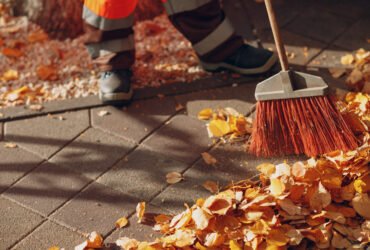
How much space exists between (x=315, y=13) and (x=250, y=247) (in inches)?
78.5

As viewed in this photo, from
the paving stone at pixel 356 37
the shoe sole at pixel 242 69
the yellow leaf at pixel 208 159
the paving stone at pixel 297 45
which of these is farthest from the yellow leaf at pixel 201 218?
A: the paving stone at pixel 356 37

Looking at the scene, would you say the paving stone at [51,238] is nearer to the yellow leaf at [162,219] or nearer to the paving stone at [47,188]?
the paving stone at [47,188]

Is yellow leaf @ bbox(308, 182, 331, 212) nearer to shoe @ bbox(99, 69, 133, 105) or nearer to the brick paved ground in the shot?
the brick paved ground

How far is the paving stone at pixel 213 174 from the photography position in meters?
3.27

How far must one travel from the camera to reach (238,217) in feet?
9.80

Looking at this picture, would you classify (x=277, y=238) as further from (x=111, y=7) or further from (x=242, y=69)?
(x=111, y=7)

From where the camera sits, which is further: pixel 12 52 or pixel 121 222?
pixel 12 52

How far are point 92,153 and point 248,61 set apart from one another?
1.00 meters

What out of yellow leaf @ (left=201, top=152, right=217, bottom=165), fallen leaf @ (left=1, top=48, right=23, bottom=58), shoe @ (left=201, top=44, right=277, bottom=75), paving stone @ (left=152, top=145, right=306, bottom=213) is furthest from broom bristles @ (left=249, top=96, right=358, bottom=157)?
fallen leaf @ (left=1, top=48, right=23, bottom=58)

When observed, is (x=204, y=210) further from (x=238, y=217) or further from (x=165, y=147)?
(x=165, y=147)

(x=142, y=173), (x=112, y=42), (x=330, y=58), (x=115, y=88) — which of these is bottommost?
(x=142, y=173)

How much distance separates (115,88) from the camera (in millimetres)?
3848

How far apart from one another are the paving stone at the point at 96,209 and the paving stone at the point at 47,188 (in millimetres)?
57

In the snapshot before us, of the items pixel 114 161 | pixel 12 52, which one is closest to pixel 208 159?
pixel 114 161
